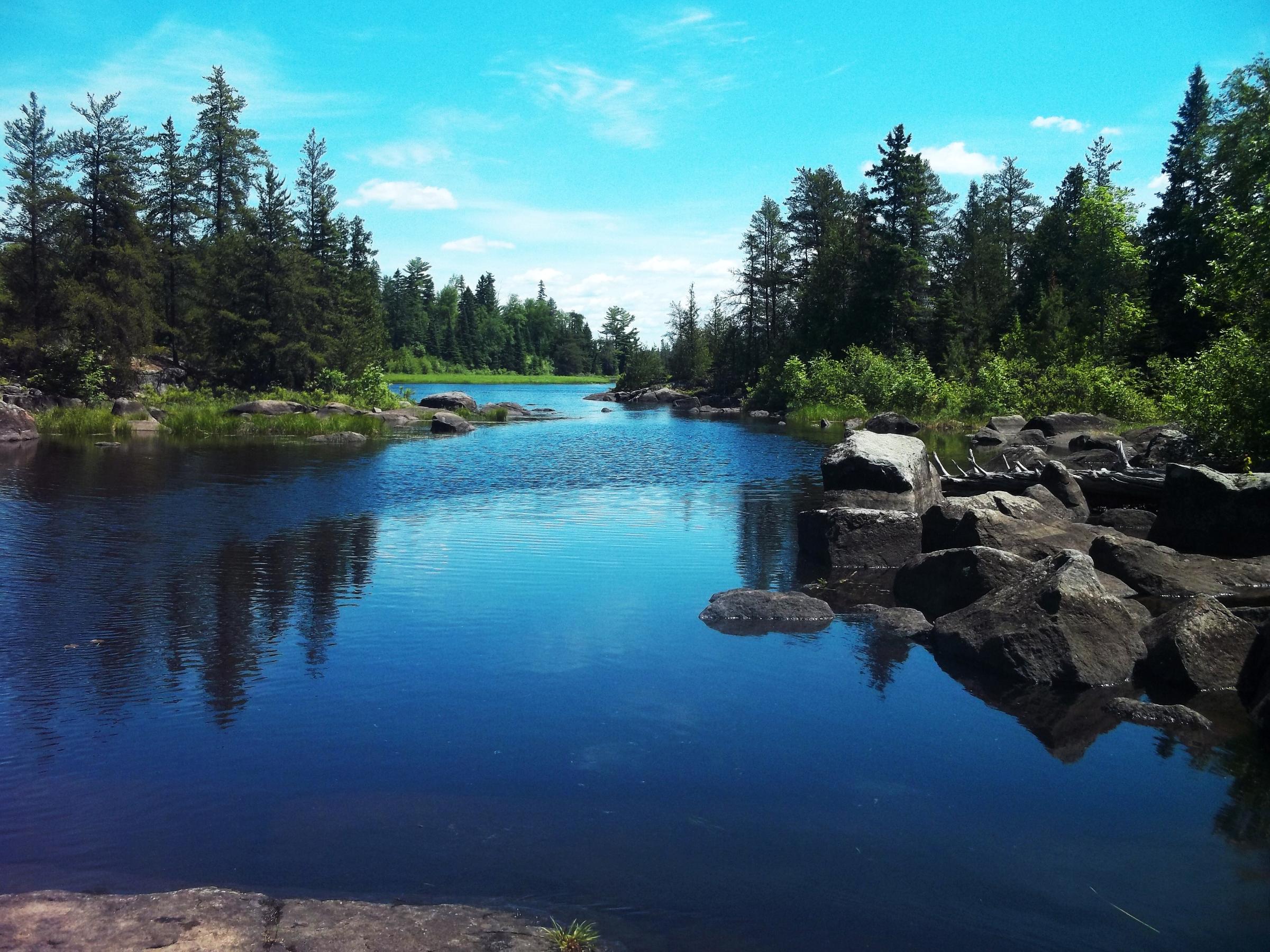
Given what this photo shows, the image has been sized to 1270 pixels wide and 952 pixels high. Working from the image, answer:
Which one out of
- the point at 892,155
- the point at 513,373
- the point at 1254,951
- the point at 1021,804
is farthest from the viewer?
the point at 513,373

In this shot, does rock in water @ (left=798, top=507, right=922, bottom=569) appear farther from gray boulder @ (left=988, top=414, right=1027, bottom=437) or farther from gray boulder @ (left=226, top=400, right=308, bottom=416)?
gray boulder @ (left=226, top=400, right=308, bottom=416)

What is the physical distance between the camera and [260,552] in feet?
48.7

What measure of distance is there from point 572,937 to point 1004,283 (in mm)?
71179

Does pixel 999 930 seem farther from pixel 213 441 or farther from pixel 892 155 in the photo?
pixel 892 155

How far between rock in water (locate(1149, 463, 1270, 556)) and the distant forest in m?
4.89

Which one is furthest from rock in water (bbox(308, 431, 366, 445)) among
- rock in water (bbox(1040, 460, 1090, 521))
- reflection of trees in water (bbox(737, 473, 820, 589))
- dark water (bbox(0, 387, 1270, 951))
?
rock in water (bbox(1040, 460, 1090, 521))

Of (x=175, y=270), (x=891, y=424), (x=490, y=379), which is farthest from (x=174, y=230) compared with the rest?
(x=490, y=379)

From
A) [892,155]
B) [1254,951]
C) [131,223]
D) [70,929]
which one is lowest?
[1254,951]

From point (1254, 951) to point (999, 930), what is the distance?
130 centimetres

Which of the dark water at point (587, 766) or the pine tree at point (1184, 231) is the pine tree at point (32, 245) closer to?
the dark water at point (587, 766)

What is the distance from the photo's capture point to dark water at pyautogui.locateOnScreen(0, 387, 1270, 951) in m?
5.35

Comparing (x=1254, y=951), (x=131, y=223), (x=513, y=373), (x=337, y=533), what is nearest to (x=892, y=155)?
(x=131, y=223)

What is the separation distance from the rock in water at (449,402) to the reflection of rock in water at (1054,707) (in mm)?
48915

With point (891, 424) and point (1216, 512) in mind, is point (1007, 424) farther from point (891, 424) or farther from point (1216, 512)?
point (1216, 512)
